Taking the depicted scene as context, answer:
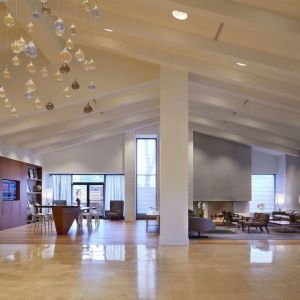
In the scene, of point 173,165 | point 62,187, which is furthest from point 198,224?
point 62,187

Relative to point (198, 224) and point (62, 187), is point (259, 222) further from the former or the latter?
point (62, 187)

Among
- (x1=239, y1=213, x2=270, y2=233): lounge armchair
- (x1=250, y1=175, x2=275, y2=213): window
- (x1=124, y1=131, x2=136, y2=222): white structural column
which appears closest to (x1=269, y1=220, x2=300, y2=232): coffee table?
(x1=239, y1=213, x2=270, y2=233): lounge armchair

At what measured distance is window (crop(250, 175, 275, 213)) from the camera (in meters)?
19.8

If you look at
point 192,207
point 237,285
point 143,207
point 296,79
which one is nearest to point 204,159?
point 192,207

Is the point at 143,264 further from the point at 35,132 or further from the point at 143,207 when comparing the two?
the point at 143,207

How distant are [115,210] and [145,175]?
84.1 inches

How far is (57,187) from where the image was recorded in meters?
19.7

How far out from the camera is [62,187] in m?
19.7

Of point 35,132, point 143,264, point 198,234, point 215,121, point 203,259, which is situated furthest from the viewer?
point 215,121

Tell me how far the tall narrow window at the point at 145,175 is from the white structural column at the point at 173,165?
959 cm

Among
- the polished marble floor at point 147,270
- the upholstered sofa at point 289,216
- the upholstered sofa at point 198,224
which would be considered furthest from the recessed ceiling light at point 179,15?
the upholstered sofa at point 289,216

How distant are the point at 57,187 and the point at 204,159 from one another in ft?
22.9

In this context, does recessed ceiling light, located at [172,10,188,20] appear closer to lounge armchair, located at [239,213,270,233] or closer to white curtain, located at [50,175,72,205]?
lounge armchair, located at [239,213,270,233]

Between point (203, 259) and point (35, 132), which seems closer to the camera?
point (203, 259)
